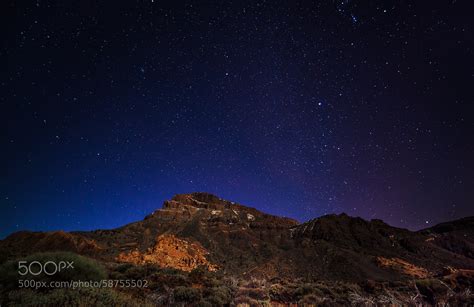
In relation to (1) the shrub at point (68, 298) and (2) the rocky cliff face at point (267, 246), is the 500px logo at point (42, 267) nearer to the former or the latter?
(1) the shrub at point (68, 298)

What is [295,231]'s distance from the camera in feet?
250

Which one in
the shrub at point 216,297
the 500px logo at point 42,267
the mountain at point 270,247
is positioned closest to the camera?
the 500px logo at point 42,267

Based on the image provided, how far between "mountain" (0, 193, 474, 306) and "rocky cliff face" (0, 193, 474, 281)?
0.16 metres

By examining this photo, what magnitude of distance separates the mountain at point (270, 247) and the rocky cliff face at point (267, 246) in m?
0.16

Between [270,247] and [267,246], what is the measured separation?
0.83 meters

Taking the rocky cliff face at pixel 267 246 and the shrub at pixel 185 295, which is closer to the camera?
the shrub at pixel 185 295

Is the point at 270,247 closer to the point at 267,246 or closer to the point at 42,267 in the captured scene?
the point at 267,246

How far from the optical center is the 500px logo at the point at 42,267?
930 centimetres

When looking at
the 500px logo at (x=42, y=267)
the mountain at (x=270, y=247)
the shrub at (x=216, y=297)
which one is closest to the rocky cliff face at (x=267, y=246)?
the mountain at (x=270, y=247)

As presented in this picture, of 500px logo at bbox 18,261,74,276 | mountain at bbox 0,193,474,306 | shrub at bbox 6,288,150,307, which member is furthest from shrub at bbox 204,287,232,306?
mountain at bbox 0,193,474,306

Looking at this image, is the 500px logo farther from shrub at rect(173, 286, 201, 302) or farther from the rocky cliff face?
the rocky cliff face

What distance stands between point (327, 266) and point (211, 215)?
40347 millimetres

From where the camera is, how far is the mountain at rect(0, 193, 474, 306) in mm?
41625

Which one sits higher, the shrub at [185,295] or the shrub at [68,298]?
the shrub at [68,298]
